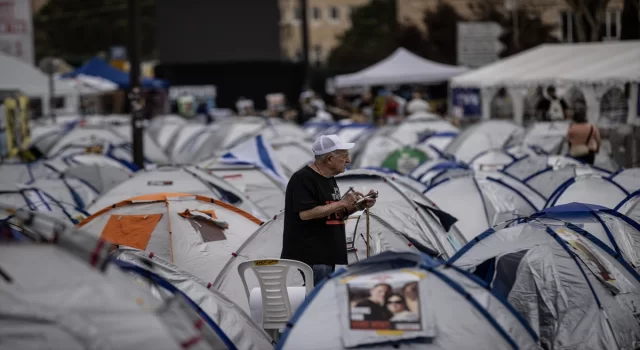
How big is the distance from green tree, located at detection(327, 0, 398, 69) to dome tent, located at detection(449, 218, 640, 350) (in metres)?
70.0

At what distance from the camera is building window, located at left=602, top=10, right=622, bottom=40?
2745cm

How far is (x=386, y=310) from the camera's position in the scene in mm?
6598

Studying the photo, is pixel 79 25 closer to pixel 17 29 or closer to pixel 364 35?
pixel 364 35

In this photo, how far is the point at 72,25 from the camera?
86125 mm

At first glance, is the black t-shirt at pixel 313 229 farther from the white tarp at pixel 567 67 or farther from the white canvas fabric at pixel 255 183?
the white tarp at pixel 567 67

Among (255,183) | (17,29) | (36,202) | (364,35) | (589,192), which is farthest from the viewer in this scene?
(364,35)

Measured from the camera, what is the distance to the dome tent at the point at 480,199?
1366 cm

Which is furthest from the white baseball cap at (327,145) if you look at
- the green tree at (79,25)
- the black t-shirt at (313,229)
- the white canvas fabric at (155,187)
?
the green tree at (79,25)

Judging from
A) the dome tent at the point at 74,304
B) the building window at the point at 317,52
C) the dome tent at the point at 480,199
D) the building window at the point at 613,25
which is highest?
the building window at the point at 317,52

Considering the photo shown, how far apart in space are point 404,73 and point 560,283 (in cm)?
2766

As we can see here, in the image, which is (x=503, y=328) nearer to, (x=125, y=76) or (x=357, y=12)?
(x=125, y=76)

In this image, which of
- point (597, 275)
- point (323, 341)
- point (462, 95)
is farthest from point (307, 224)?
point (462, 95)

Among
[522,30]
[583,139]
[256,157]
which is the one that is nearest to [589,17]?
[522,30]

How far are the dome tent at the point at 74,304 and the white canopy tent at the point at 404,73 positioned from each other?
30.3 metres
